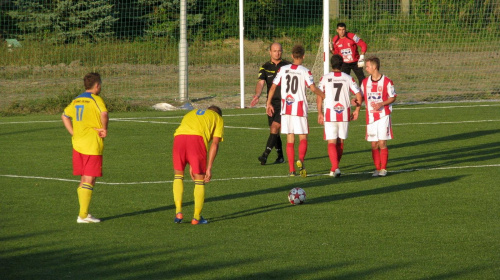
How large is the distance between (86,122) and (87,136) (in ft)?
0.51

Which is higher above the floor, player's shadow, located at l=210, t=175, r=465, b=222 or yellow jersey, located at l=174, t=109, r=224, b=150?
yellow jersey, located at l=174, t=109, r=224, b=150

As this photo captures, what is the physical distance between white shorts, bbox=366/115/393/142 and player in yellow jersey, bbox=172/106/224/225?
3967 millimetres

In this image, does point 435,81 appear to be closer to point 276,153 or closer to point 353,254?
point 276,153

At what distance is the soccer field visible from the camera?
23.1ft

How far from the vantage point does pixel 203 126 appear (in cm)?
862

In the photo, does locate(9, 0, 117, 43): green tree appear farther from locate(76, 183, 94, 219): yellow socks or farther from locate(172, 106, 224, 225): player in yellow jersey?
Answer: locate(172, 106, 224, 225): player in yellow jersey

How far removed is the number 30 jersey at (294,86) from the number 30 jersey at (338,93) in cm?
29

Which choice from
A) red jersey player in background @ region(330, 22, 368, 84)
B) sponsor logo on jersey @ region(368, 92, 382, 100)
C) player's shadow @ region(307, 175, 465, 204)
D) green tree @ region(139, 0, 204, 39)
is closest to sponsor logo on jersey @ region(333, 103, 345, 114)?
sponsor logo on jersey @ region(368, 92, 382, 100)

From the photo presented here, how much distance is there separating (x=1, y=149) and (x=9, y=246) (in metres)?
7.68

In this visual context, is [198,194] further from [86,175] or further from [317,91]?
[317,91]

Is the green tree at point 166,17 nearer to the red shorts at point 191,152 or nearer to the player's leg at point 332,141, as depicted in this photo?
the player's leg at point 332,141

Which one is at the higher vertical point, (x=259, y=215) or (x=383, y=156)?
(x=383, y=156)

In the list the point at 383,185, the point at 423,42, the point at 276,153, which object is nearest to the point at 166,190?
the point at 383,185

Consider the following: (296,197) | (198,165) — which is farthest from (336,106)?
(198,165)
